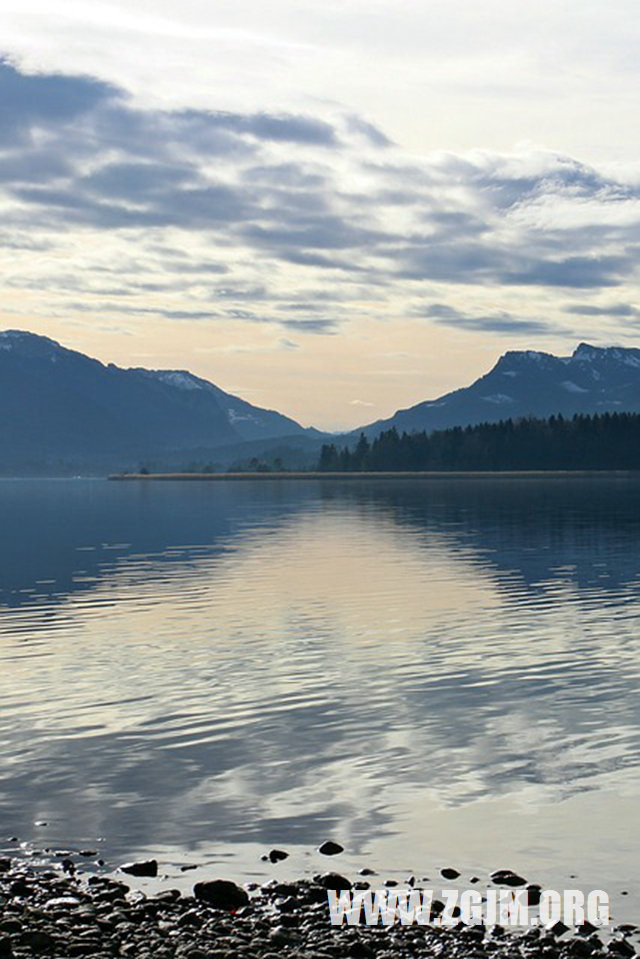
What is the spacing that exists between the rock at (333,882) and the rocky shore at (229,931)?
2 centimetres

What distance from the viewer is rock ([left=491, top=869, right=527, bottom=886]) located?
19781 millimetres

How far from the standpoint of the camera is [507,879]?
65.3ft

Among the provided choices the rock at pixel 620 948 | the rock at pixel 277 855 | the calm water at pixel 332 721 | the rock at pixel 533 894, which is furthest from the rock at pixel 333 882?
the rock at pixel 620 948

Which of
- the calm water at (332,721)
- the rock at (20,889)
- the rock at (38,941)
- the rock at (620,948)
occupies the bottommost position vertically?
the calm water at (332,721)

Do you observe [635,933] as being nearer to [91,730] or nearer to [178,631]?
[91,730]

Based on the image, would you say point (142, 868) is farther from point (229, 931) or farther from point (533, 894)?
point (533, 894)

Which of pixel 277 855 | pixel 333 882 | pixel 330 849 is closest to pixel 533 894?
pixel 333 882

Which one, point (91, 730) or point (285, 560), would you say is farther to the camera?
point (285, 560)

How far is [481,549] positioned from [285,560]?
18.2 m

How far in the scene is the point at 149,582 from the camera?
7394 cm

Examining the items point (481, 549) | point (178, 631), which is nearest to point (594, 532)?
point (481, 549)

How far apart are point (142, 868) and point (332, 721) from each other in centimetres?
1243

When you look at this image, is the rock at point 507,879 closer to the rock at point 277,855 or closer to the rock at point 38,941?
the rock at point 277,855

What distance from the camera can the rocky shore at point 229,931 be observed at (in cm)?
1681
